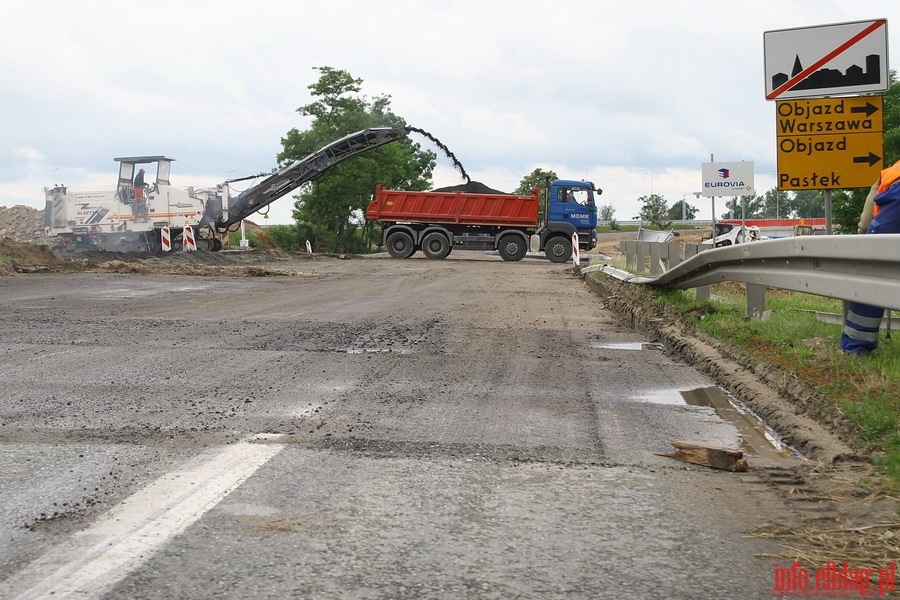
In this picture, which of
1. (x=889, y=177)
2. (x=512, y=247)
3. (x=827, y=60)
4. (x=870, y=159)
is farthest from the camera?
(x=512, y=247)

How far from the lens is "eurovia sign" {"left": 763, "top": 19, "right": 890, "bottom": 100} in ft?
27.6

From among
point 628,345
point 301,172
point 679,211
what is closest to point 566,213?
point 301,172

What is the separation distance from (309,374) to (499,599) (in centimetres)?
478

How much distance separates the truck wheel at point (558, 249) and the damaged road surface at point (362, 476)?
31016mm

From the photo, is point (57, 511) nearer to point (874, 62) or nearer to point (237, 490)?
point (237, 490)

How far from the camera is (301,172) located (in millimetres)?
41344

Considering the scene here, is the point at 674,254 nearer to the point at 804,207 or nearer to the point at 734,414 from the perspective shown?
the point at 734,414

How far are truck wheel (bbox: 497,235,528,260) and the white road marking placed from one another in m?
36.3

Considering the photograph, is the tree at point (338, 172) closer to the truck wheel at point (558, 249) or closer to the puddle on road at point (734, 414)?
the truck wheel at point (558, 249)

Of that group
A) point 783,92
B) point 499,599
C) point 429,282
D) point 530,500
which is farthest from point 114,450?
point 429,282

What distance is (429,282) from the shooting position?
21.8 m

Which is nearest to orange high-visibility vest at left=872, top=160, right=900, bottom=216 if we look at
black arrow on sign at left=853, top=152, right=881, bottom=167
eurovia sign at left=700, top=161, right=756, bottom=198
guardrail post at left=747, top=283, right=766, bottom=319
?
black arrow on sign at left=853, top=152, right=881, bottom=167

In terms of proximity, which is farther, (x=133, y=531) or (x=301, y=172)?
(x=301, y=172)

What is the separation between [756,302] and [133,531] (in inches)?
314
